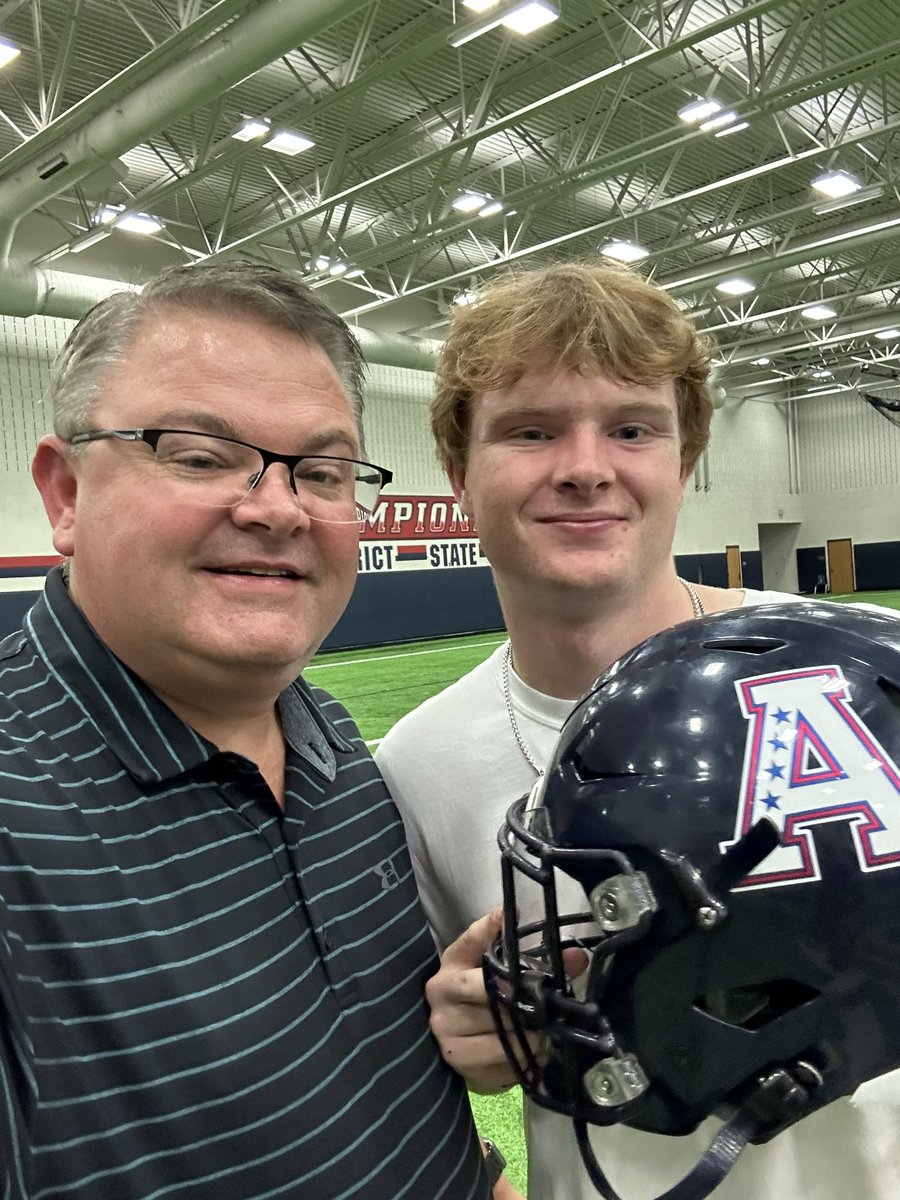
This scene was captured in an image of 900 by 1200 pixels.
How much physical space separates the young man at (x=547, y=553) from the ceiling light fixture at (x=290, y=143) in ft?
29.7

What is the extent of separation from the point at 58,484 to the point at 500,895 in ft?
3.27

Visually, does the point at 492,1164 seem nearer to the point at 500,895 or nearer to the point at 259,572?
the point at 500,895

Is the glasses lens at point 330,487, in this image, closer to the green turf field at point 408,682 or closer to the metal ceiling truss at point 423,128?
the green turf field at point 408,682

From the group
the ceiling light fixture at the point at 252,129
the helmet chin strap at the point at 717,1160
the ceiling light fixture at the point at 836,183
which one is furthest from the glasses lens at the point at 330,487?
the ceiling light fixture at the point at 836,183

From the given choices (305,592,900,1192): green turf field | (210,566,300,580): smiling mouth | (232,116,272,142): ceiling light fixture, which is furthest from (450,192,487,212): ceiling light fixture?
(210,566,300,580): smiling mouth

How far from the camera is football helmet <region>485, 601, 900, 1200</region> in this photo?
1.05 m

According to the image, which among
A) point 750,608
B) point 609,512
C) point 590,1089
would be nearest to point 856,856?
point 750,608

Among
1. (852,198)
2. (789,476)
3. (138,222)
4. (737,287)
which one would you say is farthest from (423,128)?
(789,476)

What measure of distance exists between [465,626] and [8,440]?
8.83 m

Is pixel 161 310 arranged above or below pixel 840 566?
above

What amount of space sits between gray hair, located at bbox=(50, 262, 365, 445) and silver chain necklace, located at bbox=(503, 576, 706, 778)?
67cm

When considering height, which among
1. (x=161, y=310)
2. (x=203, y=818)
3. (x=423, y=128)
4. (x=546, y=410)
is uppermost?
(x=423, y=128)

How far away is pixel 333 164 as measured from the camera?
32.6 ft

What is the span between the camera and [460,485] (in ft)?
5.77
